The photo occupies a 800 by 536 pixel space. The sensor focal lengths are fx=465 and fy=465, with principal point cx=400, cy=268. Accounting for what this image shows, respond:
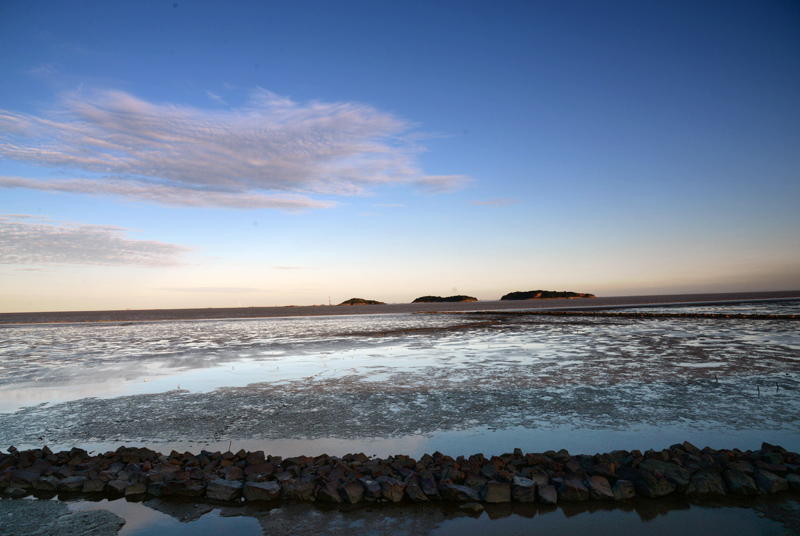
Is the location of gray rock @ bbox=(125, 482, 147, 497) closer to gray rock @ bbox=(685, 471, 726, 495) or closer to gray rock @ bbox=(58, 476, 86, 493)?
gray rock @ bbox=(58, 476, 86, 493)

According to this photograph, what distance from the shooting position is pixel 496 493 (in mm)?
5367

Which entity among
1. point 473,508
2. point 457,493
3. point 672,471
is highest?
point 672,471

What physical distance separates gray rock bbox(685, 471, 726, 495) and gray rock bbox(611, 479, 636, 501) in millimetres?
667

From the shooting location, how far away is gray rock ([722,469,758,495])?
5.38 metres

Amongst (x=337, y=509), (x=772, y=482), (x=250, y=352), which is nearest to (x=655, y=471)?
(x=772, y=482)

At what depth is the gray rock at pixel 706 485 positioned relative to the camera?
5457 mm

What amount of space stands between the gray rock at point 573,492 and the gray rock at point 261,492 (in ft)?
11.0

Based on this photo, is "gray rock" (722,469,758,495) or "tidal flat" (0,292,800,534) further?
"tidal flat" (0,292,800,534)

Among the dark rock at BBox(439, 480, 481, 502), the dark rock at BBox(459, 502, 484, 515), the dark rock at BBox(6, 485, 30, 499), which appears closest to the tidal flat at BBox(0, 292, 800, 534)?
the dark rock at BBox(459, 502, 484, 515)

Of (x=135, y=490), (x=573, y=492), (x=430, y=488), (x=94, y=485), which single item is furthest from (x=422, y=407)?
(x=94, y=485)

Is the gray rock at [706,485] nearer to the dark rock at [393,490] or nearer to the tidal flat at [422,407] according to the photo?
the tidal flat at [422,407]

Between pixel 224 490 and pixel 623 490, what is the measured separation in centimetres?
473

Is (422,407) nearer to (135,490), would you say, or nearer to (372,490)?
(372,490)

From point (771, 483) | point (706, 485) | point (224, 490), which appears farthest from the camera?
point (224, 490)
